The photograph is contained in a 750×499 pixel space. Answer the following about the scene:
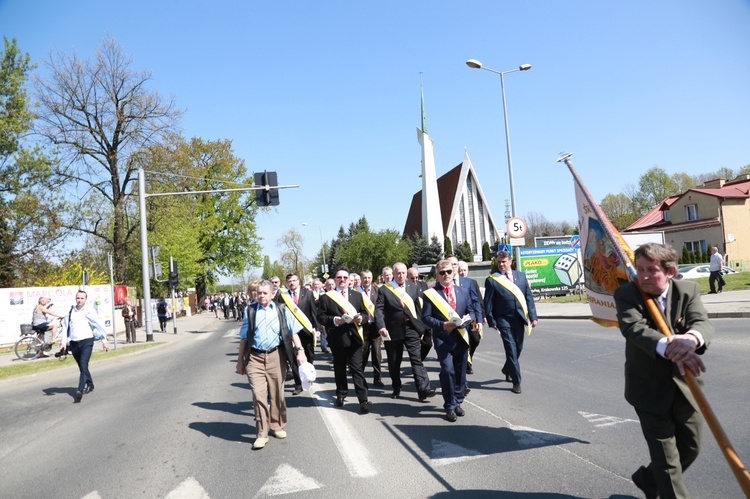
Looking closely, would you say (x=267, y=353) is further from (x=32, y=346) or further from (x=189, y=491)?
(x=32, y=346)

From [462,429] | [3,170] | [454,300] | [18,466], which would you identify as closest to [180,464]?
[18,466]

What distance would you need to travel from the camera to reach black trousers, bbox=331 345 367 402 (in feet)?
23.7

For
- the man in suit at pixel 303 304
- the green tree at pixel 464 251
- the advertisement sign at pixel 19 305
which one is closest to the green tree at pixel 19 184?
the advertisement sign at pixel 19 305

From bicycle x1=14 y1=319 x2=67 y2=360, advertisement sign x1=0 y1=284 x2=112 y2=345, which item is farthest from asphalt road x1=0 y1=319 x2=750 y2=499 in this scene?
advertisement sign x1=0 y1=284 x2=112 y2=345

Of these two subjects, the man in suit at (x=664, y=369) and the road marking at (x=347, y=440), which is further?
the road marking at (x=347, y=440)

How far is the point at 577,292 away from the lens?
1227 inches

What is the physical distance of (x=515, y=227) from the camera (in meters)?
20.0

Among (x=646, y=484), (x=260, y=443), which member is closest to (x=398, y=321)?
(x=260, y=443)

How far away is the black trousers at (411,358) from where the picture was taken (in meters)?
7.58

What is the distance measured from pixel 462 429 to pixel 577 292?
27.2 meters

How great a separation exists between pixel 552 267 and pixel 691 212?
2648 cm

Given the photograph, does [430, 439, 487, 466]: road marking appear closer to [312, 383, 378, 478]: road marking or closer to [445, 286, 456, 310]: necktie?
[312, 383, 378, 478]: road marking

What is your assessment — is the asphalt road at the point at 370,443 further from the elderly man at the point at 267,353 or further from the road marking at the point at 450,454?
the elderly man at the point at 267,353

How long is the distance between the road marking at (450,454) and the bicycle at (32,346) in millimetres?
16591
